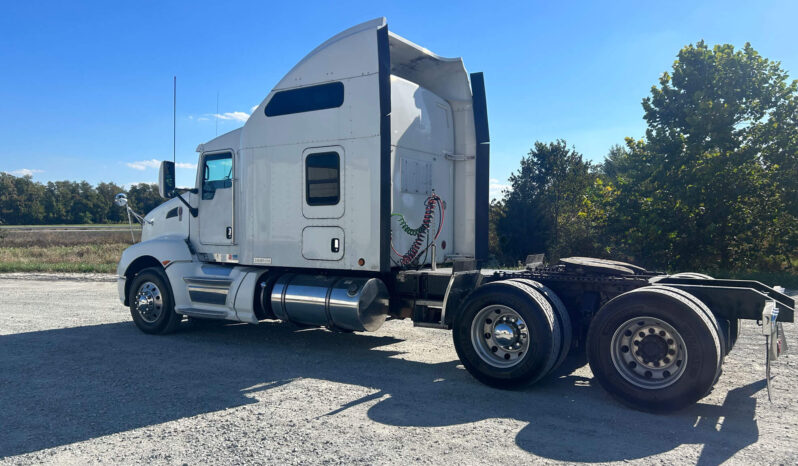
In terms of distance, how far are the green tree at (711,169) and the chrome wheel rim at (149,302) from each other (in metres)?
17.1

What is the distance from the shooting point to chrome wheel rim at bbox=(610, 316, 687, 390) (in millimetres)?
4918

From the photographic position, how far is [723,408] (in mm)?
5039

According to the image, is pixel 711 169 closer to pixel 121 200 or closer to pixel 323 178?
pixel 323 178

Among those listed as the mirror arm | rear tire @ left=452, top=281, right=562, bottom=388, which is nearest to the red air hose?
rear tire @ left=452, top=281, right=562, bottom=388

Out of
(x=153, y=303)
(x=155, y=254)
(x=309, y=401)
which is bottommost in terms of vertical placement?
(x=309, y=401)

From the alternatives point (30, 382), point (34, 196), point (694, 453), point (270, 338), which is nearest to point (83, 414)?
point (30, 382)

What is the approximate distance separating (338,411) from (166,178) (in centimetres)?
550

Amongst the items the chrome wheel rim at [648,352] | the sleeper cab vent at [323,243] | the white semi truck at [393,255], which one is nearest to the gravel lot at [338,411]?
the chrome wheel rim at [648,352]

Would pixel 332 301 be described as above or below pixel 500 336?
above

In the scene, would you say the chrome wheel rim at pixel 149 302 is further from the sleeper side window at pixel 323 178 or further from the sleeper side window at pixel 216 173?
the sleeper side window at pixel 323 178

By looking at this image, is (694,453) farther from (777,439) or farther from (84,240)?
(84,240)

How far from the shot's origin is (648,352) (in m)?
5.02

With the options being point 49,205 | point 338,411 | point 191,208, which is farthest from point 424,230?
point 49,205

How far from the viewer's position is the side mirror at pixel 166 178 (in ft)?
28.5
